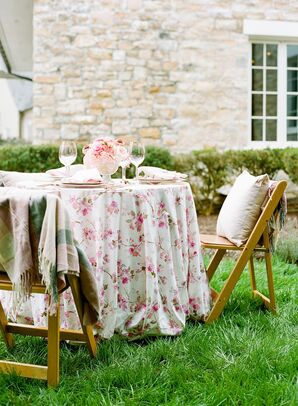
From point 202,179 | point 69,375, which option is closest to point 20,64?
point 202,179

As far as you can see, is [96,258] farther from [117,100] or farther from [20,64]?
[20,64]

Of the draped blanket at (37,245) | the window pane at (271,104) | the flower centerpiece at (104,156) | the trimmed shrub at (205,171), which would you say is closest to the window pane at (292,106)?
the window pane at (271,104)

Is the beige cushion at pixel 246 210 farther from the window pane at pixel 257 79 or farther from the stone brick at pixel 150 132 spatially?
the window pane at pixel 257 79

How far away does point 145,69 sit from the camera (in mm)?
8242

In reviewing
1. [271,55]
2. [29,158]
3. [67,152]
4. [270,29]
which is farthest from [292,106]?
[67,152]

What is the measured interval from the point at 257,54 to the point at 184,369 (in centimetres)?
677

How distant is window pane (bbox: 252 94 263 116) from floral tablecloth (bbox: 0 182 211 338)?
18.7 ft

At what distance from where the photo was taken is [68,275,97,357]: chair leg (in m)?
2.63

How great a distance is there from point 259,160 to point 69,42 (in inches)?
116

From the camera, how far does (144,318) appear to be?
330cm

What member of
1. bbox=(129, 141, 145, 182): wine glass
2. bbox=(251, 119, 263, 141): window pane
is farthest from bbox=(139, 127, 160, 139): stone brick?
bbox=(129, 141, 145, 182): wine glass

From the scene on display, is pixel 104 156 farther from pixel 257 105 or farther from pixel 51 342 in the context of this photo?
pixel 257 105

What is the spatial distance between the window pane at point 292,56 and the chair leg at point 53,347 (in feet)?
23.9

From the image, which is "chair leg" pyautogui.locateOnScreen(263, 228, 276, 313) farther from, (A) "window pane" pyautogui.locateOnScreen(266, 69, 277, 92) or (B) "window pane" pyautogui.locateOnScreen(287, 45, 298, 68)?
(B) "window pane" pyautogui.locateOnScreen(287, 45, 298, 68)
